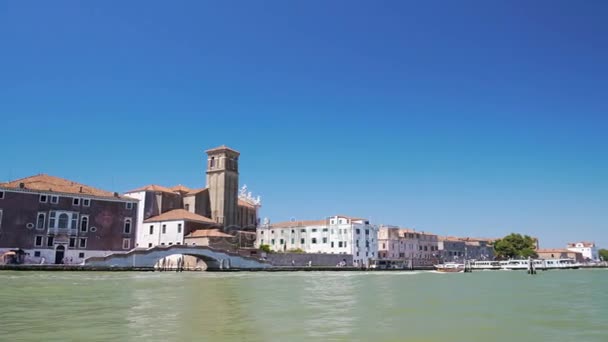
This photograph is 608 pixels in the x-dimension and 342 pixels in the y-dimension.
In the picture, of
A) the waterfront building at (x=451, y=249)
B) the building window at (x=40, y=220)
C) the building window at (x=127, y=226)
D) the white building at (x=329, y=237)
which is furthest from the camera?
the waterfront building at (x=451, y=249)

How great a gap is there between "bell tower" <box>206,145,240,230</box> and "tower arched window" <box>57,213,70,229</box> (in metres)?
23.8

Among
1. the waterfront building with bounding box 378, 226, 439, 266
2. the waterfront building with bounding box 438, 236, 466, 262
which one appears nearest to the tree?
the waterfront building with bounding box 438, 236, 466, 262

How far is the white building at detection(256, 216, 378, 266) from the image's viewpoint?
8144 centimetres

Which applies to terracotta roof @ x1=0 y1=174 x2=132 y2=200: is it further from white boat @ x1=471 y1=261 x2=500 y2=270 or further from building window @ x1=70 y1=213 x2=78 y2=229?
white boat @ x1=471 y1=261 x2=500 y2=270

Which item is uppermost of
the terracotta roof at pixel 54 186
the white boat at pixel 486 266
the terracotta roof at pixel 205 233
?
the terracotta roof at pixel 54 186

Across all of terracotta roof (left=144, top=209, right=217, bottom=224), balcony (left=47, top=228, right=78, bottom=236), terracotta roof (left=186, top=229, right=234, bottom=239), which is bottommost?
balcony (left=47, top=228, right=78, bottom=236)

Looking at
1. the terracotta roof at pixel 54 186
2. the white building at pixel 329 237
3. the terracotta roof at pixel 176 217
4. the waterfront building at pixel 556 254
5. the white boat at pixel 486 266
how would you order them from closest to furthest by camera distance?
the terracotta roof at pixel 54 186, the terracotta roof at pixel 176 217, the white building at pixel 329 237, the white boat at pixel 486 266, the waterfront building at pixel 556 254

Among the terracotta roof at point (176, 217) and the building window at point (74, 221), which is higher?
the terracotta roof at point (176, 217)

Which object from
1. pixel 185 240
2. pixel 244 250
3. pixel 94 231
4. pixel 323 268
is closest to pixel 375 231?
pixel 323 268

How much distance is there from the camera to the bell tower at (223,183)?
75.6 m

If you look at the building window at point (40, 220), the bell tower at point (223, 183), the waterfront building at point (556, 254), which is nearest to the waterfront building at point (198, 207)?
the bell tower at point (223, 183)

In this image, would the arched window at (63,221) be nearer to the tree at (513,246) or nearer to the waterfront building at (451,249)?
the waterfront building at (451,249)

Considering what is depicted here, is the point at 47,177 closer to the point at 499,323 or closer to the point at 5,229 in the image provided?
the point at 5,229

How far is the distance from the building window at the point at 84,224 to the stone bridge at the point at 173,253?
266 inches
